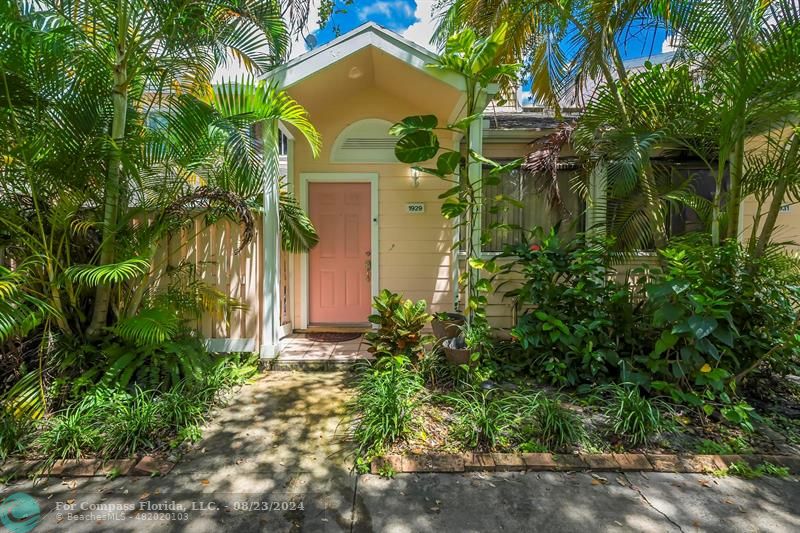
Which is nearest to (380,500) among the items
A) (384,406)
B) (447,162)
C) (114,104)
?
(384,406)

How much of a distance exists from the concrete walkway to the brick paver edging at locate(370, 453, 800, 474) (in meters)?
0.06

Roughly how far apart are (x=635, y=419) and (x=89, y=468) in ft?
12.0

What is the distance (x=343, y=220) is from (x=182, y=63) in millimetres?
2492

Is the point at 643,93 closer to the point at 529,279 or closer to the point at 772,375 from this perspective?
the point at 529,279

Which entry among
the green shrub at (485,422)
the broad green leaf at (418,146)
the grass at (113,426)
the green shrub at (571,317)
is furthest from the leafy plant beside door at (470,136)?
the grass at (113,426)

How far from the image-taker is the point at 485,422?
255cm

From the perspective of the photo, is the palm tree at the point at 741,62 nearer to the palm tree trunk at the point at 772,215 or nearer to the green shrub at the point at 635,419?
the palm tree trunk at the point at 772,215

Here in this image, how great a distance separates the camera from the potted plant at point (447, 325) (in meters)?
3.82

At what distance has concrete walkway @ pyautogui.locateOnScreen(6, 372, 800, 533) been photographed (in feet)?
6.21

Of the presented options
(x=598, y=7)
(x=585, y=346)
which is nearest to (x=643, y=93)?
(x=598, y=7)

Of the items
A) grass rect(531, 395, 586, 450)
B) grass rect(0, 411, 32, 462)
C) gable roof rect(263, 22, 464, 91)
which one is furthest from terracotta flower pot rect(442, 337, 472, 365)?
grass rect(0, 411, 32, 462)

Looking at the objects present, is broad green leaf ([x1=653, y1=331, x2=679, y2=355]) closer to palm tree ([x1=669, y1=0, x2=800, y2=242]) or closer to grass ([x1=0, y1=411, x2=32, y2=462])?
palm tree ([x1=669, y1=0, x2=800, y2=242])

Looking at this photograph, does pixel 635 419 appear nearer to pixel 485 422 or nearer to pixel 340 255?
pixel 485 422

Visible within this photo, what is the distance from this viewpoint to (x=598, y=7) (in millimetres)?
3859
